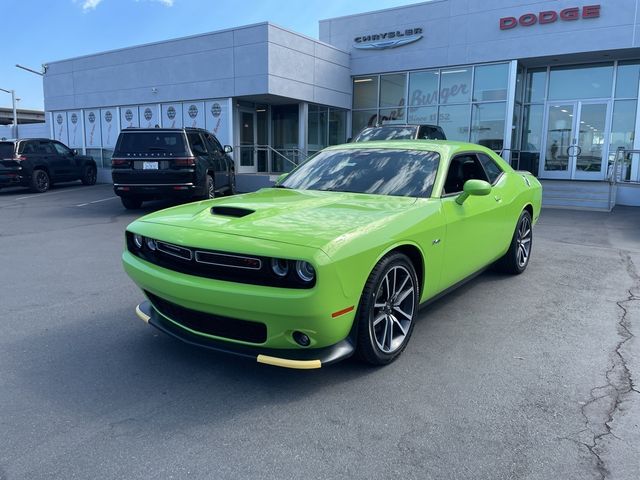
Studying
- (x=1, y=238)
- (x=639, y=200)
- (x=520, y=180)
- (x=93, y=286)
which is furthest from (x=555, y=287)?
(x=639, y=200)

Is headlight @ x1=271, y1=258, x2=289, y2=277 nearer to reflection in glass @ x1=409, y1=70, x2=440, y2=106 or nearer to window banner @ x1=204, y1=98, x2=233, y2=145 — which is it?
window banner @ x1=204, y1=98, x2=233, y2=145

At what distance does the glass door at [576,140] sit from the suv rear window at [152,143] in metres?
13.1

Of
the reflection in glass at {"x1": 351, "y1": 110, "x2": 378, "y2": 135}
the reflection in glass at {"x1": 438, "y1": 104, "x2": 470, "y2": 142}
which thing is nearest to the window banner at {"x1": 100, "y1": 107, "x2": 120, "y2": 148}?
the reflection in glass at {"x1": 351, "y1": 110, "x2": 378, "y2": 135}

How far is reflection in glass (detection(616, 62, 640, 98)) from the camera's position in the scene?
16.3 meters

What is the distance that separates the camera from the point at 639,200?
1423cm

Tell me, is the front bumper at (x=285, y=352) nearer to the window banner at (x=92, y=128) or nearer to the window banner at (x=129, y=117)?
the window banner at (x=129, y=117)

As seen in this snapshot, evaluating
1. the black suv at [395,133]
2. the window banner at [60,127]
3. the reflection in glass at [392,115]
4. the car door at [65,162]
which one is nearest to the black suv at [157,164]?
the black suv at [395,133]

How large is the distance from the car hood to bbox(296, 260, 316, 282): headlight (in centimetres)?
11

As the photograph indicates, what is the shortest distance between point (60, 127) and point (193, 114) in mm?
8779

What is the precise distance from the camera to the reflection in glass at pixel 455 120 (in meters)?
18.2

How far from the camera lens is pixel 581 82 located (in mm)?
17203

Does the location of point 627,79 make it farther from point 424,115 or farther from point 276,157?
point 276,157

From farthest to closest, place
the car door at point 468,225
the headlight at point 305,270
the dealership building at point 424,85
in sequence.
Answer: the dealership building at point 424,85
the car door at point 468,225
the headlight at point 305,270

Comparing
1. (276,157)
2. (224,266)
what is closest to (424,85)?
(276,157)
